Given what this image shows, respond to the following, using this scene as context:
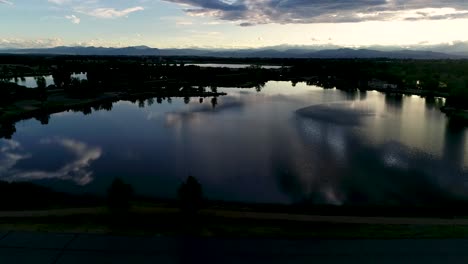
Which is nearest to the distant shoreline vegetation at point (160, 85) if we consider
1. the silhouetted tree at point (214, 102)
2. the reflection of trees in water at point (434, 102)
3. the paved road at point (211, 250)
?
the reflection of trees in water at point (434, 102)

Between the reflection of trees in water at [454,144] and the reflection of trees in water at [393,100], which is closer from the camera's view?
the reflection of trees in water at [454,144]

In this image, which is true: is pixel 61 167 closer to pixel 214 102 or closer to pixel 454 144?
pixel 454 144

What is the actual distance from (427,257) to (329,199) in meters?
6.59

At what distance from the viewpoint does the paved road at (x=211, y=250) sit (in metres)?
12.8

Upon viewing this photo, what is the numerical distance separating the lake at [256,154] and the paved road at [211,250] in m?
5.19

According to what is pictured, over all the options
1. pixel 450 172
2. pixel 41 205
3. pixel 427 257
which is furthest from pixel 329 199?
pixel 41 205

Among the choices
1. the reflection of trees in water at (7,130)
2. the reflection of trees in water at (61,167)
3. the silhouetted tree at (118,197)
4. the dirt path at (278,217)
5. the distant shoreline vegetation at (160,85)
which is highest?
the distant shoreline vegetation at (160,85)

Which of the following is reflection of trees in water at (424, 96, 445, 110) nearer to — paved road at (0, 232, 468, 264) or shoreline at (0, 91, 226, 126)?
shoreline at (0, 91, 226, 126)

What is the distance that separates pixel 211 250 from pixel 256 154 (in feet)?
48.4

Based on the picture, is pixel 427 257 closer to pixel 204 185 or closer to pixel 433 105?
pixel 204 185

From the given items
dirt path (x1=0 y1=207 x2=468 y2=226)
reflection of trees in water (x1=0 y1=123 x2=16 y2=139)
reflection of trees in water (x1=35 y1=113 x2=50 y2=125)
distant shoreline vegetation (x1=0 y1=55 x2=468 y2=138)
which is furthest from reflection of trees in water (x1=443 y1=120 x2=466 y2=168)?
reflection of trees in water (x1=35 y1=113 x2=50 y2=125)

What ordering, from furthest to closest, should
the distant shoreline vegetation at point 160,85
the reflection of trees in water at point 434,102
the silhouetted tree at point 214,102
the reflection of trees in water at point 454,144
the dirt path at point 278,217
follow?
the silhouetted tree at point 214,102
the reflection of trees in water at point 434,102
the distant shoreline vegetation at point 160,85
the reflection of trees in water at point 454,144
the dirt path at point 278,217

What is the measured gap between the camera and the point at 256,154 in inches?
1089

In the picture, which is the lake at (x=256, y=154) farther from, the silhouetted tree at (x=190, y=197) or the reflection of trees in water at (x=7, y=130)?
the silhouetted tree at (x=190, y=197)
